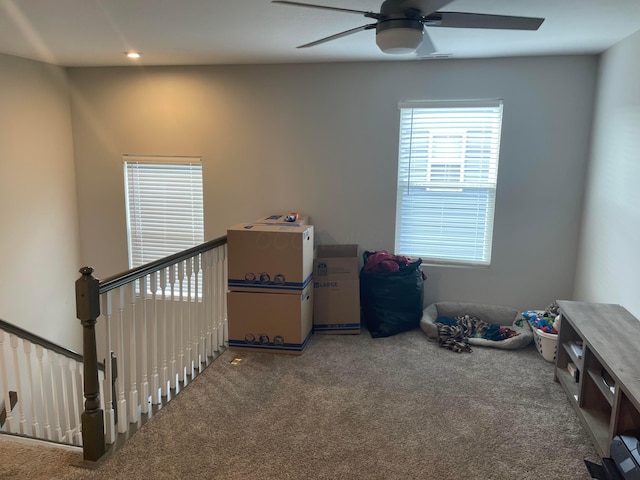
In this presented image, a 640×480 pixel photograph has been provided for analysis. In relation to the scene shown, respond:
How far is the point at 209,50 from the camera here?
3.67m

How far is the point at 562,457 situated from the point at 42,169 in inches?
178

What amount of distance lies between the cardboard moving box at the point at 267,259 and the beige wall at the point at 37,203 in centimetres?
201

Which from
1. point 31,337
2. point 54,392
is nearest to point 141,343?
point 31,337

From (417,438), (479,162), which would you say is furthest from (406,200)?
(417,438)

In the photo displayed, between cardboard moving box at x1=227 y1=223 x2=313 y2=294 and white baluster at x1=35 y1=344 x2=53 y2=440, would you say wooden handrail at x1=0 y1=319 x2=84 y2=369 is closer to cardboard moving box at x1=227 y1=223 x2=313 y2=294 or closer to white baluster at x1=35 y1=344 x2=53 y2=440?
white baluster at x1=35 y1=344 x2=53 y2=440

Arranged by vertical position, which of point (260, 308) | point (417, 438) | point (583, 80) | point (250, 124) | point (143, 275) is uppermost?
point (583, 80)

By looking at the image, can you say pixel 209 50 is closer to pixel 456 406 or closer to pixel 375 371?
pixel 375 371

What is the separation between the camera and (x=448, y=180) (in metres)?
4.11

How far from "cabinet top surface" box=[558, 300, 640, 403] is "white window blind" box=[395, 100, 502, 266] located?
3.87ft

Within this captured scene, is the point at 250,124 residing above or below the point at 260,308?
above

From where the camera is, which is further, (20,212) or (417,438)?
(20,212)

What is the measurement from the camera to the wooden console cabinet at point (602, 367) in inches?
86.7

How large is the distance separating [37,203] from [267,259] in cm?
234

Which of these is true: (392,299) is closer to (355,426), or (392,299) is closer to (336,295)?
(336,295)
